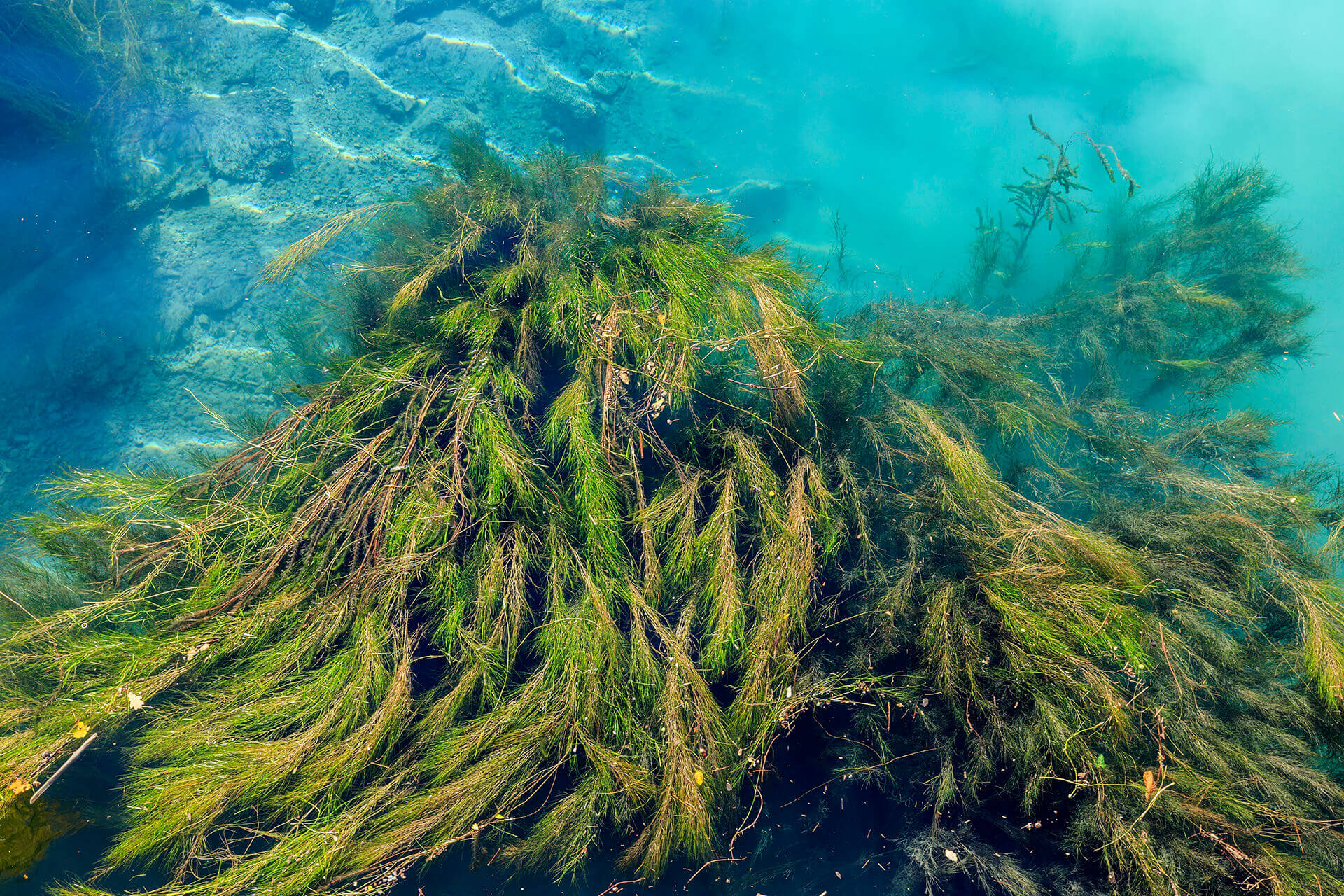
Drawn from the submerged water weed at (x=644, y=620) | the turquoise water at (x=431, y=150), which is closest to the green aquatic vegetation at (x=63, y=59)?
the turquoise water at (x=431, y=150)

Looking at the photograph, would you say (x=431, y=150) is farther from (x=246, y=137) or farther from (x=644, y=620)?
(x=644, y=620)

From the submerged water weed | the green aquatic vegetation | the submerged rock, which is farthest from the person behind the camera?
the submerged rock

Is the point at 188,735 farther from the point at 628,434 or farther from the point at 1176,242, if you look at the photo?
the point at 1176,242

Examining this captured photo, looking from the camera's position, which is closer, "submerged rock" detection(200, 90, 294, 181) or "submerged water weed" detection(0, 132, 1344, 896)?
"submerged water weed" detection(0, 132, 1344, 896)

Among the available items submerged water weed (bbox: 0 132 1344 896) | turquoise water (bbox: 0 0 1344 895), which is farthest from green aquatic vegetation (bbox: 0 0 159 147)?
submerged water weed (bbox: 0 132 1344 896)

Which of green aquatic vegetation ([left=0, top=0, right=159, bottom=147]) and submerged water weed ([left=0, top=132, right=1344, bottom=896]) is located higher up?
green aquatic vegetation ([left=0, top=0, right=159, bottom=147])

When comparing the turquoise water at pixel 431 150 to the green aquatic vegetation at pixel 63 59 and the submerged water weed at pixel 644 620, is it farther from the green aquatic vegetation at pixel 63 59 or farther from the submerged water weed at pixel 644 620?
the submerged water weed at pixel 644 620

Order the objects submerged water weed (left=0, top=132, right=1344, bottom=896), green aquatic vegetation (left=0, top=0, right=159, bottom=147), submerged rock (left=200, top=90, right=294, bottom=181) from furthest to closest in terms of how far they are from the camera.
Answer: submerged rock (left=200, top=90, right=294, bottom=181), green aquatic vegetation (left=0, top=0, right=159, bottom=147), submerged water weed (left=0, top=132, right=1344, bottom=896)

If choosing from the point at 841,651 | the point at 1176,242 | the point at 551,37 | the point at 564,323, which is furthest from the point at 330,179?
the point at 1176,242

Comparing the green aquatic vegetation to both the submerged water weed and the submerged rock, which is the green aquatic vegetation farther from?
the submerged water weed

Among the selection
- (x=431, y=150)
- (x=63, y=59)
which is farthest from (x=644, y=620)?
(x=63, y=59)
